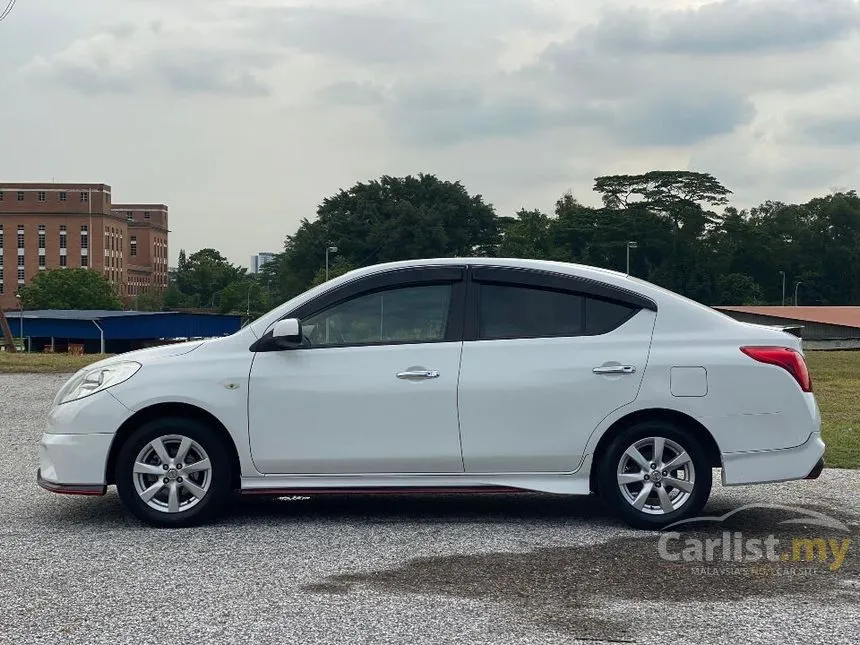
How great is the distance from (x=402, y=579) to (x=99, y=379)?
2.51m

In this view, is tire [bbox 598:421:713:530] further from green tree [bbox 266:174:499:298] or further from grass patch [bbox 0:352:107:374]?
green tree [bbox 266:174:499:298]

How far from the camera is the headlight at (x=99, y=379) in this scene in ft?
22.6

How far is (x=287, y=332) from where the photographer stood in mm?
6746

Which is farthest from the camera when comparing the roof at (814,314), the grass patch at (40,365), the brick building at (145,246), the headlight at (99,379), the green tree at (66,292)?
the brick building at (145,246)

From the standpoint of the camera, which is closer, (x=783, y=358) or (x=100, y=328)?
(x=783, y=358)

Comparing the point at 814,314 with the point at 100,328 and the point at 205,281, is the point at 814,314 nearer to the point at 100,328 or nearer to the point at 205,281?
the point at 100,328

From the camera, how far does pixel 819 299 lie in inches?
4407

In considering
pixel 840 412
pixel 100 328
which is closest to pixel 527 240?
pixel 100 328

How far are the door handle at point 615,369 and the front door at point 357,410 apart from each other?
2.83 feet

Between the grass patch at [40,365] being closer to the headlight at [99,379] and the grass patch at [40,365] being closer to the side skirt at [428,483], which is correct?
the headlight at [99,379]

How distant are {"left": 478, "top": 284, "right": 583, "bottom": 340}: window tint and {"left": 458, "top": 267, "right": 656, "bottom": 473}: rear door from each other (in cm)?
1

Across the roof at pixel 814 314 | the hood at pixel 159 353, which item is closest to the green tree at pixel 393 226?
the roof at pixel 814 314

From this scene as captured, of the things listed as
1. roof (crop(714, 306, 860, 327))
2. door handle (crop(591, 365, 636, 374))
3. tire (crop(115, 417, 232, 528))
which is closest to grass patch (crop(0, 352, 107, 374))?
tire (crop(115, 417, 232, 528))
